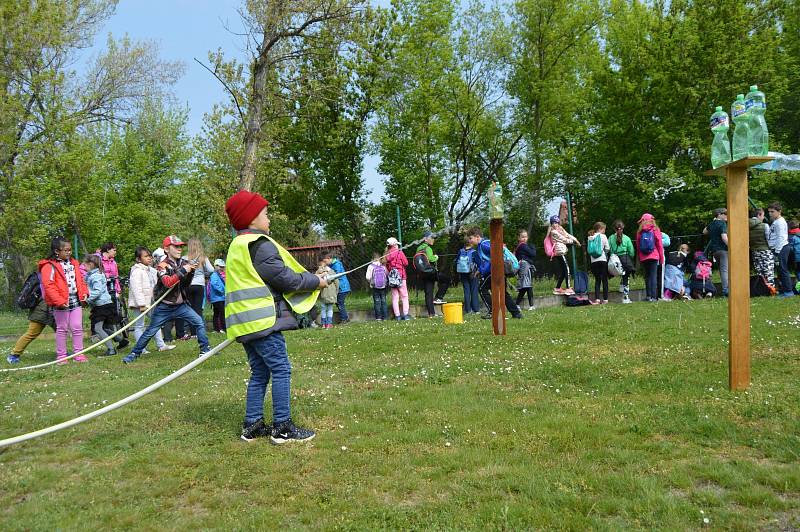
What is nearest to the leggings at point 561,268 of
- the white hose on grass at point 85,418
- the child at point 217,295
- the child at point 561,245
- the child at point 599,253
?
the child at point 561,245

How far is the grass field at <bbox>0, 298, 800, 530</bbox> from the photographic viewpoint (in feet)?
12.4

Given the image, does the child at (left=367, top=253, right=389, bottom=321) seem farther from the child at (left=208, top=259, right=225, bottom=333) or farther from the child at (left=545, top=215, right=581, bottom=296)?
the child at (left=545, top=215, right=581, bottom=296)

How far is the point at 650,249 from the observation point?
14.8 metres

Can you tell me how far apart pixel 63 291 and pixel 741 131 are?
418 inches

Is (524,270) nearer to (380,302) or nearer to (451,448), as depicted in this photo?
(380,302)

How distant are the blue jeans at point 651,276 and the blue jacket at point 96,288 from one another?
12141mm

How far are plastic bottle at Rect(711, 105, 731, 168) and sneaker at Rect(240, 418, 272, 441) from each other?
4.93 meters

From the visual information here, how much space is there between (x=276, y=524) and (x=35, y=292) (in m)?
9.65

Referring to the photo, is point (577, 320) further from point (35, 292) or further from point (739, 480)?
point (35, 292)

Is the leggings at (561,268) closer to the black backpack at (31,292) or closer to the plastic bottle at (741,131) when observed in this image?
the plastic bottle at (741,131)

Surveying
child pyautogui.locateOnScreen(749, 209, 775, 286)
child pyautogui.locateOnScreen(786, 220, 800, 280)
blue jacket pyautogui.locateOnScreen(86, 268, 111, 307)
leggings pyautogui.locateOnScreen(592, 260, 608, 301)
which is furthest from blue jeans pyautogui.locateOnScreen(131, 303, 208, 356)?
child pyautogui.locateOnScreen(786, 220, 800, 280)

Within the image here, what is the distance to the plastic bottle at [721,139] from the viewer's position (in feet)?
19.6

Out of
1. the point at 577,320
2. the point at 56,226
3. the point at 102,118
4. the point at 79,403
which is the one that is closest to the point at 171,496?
the point at 79,403

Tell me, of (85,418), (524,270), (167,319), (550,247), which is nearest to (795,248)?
(550,247)
